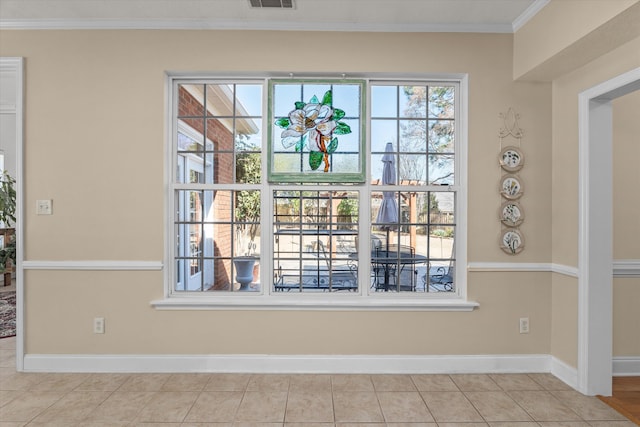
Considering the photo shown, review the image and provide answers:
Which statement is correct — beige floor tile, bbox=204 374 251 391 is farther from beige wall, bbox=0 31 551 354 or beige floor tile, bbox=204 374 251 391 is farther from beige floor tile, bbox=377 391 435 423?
beige floor tile, bbox=377 391 435 423

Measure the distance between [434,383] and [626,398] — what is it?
50.6 inches

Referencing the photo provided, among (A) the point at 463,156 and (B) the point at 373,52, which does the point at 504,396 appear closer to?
(A) the point at 463,156

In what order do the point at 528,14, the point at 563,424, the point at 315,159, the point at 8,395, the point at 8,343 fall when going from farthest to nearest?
the point at 8,343
the point at 315,159
the point at 528,14
the point at 8,395
the point at 563,424

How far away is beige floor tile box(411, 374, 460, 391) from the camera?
104 inches

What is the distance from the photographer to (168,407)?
93.4 inches

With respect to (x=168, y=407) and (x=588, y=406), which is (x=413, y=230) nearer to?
(x=588, y=406)

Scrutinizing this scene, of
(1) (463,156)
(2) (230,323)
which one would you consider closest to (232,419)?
(2) (230,323)

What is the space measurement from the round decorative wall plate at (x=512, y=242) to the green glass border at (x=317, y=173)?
3.98 ft

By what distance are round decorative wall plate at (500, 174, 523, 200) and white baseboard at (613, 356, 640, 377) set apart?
1.47 m

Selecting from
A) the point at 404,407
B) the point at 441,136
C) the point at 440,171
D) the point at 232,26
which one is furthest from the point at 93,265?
the point at 441,136

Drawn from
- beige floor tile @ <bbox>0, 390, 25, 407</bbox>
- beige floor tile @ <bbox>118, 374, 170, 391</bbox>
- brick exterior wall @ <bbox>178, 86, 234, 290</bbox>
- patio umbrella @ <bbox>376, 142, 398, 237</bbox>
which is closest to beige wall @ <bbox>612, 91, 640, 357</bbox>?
patio umbrella @ <bbox>376, 142, 398, 237</bbox>

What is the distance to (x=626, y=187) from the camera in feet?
9.05

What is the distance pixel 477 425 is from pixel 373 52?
269cm

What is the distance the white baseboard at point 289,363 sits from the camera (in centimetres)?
285
